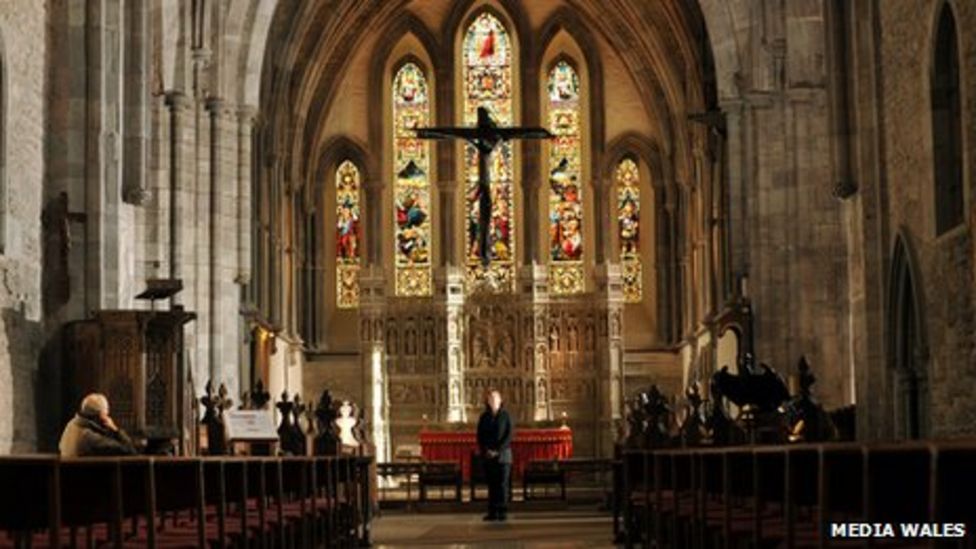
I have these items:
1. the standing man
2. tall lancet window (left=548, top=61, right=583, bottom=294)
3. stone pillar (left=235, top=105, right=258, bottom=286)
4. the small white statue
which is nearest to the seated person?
the standing man

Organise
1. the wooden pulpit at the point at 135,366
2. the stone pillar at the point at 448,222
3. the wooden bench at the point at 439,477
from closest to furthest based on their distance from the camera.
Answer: the wooden pulpit at the point at 135,366 → the wooden bench at the point at 439,477 → the stone pillar at the point at 448,222

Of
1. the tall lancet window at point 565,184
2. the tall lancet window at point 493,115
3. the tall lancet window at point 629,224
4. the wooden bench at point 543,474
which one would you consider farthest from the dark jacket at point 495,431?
the tall lancet window at point 629,224

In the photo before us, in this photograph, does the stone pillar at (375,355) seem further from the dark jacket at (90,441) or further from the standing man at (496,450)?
the dark jacket at (90,441)

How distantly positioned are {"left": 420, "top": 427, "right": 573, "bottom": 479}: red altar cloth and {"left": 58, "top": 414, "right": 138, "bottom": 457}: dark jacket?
20.0 meters

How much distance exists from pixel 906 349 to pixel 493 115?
25288 millimetres

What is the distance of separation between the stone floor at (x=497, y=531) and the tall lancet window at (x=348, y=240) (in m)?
18.1

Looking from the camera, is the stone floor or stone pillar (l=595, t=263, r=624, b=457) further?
stone pillar (l=595, t=263, r=624, b=457)

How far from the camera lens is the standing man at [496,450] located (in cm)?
2205

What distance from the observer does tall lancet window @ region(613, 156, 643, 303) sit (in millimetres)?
43219

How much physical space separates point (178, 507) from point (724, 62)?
2233cm

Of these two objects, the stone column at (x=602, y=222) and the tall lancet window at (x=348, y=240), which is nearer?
the stone column at (x=602, y=222)

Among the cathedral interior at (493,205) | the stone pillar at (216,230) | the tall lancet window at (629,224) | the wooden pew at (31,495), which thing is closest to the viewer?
the wooden pew at (31,495)

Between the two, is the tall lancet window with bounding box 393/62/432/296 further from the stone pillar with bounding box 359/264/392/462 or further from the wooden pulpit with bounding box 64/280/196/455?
the wooden pulpit with bounding box 64/280/196/455

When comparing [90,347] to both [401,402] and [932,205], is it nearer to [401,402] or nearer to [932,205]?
[932,205]
